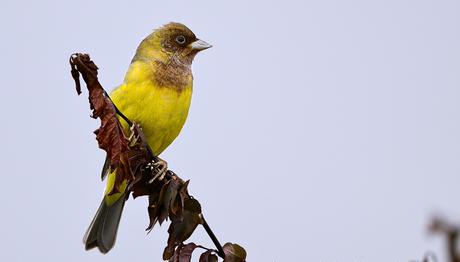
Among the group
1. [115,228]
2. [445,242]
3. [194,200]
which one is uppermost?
[445,242]

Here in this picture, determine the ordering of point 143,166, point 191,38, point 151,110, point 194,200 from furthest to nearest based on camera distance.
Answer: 1. point 191,38
2. point 151,110
3. point 143,166
4. point 194,200

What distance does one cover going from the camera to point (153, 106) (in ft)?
14.1

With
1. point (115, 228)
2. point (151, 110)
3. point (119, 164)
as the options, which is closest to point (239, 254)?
point (119, 164)

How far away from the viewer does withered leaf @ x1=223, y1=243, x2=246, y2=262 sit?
2162 mm

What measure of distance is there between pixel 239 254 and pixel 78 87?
801mm

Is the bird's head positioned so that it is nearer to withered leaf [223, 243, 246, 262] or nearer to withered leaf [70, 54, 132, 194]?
withered leaf [70, 54, 132, 194]

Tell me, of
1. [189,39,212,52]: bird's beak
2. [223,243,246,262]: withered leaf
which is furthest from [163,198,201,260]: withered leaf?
[189,39,212,52]: bird's beak

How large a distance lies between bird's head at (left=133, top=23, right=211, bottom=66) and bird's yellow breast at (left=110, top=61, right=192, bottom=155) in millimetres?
334

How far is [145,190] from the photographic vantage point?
8.33ft

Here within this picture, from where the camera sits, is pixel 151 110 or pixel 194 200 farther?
pixel 151 110

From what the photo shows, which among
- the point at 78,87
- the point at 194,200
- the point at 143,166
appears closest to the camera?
the point at 78,87

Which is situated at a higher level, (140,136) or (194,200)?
(140,136)

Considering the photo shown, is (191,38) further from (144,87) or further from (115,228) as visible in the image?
(115,228)

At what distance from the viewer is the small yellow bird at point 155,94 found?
4.30 meters
